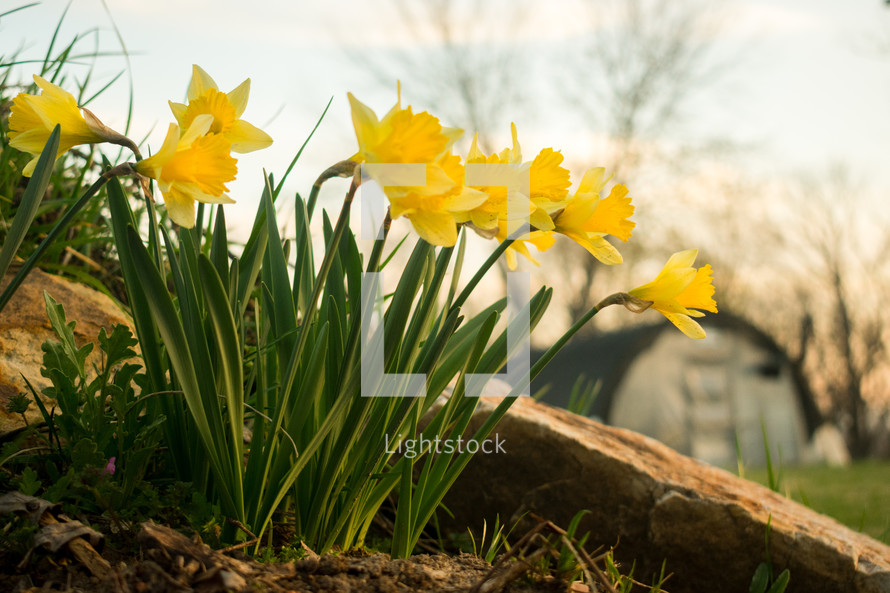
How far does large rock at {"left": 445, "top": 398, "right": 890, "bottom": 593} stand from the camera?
5.10 feet

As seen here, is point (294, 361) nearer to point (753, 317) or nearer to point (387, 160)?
point (387, 160)

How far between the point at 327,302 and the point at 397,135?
0.36m

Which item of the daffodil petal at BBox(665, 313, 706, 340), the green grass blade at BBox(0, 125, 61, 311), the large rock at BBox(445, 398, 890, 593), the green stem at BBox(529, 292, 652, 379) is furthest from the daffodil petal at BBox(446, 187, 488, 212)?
the large rock at BBox(445, 398, 890, 593)

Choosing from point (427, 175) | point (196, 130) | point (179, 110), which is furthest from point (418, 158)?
point (179, 110)

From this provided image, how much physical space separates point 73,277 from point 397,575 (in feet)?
5.23

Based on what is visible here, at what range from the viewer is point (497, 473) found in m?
1.70

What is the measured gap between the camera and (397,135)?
2.58 feet

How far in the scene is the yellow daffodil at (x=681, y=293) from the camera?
101 centimetres

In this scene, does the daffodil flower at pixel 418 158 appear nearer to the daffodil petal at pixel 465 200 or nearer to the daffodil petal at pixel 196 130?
the daffodil petal at pixel 465 200

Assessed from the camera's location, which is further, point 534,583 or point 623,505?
point 623,505

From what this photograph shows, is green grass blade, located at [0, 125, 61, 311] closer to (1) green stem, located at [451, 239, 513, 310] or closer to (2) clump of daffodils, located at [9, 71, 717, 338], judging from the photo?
(2) clump of daffodils, located at [9, 71, 717, 338]

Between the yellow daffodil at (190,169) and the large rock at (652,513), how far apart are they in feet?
3.33

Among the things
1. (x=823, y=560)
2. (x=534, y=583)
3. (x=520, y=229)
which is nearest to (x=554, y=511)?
(x=823, y=560)

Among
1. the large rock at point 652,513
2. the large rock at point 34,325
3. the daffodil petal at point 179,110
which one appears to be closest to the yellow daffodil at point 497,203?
the daffodil petal at point 179,110
